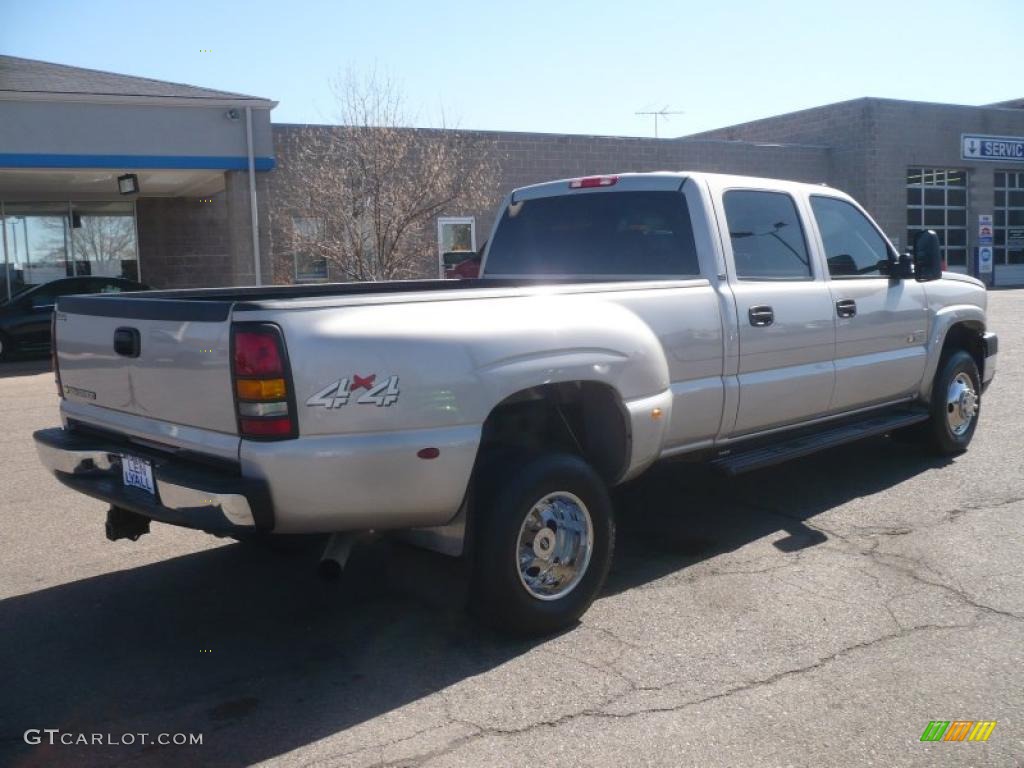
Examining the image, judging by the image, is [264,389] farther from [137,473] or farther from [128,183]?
[128,183]

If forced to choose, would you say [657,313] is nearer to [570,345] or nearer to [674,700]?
[570,345]

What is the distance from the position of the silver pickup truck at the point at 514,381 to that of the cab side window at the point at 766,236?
0.7 inches

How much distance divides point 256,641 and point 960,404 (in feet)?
18.5

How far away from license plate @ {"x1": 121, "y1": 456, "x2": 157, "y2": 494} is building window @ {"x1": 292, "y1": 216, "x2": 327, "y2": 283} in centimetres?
1654

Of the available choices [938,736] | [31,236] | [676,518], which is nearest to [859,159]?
[31,236]

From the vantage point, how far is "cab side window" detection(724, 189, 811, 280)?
230 inches

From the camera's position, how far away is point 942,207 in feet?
110

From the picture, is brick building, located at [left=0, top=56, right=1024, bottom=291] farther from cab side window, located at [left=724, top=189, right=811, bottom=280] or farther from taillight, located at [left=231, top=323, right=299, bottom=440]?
taillight, located at [left=231, top=323, right=299, bottom=440]

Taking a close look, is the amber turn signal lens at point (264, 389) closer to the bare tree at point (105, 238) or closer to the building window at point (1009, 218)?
the bare tree at point (105, 238)

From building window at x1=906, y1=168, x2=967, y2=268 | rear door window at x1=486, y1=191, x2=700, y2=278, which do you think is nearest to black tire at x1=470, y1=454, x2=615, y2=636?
rear door window at x1=486, y1=191, x2=700, y2=278

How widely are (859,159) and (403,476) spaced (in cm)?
3015

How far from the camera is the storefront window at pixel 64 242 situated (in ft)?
72.2

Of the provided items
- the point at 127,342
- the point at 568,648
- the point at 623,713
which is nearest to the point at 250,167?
the point at 127,342

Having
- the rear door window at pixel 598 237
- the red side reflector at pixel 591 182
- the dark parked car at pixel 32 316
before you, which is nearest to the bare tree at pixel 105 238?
the dark parked car at pixel 32 316
